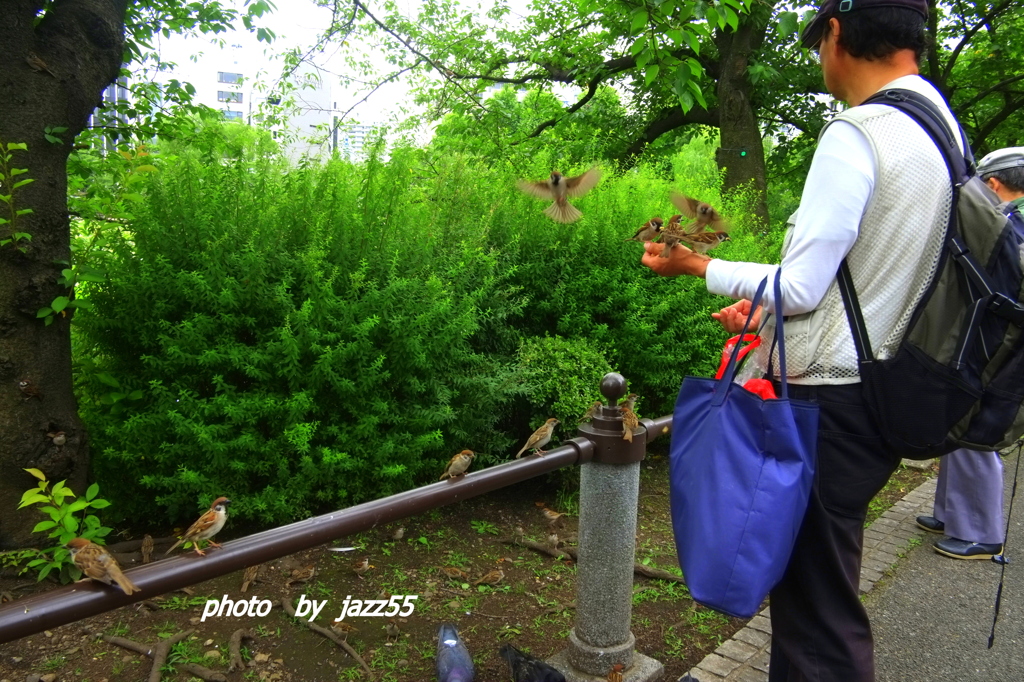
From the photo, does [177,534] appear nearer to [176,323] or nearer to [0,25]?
[176,323]

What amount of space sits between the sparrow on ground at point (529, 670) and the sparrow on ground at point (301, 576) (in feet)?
4.59

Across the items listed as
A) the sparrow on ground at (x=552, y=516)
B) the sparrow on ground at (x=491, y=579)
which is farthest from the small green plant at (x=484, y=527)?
the sparrow on ground at (x=491, y=579)

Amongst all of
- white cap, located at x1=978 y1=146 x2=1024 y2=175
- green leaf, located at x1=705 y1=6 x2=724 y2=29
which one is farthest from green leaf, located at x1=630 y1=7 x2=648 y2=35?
white cap, located at x1=978 y1=146 x2=1024 y2=175

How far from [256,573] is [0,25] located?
3063 mm

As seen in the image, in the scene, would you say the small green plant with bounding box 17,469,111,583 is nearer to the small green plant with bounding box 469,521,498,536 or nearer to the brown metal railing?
the brown metal railing

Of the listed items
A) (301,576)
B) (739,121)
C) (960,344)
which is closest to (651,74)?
(960,344)

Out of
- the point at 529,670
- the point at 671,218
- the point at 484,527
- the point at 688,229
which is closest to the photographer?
the point at 671,218

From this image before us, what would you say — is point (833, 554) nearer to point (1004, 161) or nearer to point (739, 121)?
point (1004, 161)

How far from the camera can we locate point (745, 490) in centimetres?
196

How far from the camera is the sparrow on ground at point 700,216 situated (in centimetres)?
269

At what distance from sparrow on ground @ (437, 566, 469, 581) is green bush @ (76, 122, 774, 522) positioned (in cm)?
57

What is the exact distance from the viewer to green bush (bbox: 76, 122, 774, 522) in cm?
405

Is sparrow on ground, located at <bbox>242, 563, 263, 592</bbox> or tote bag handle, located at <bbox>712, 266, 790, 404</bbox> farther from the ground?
tote bag handle, located at <bbox>712, 266, 790, 404</bbox>

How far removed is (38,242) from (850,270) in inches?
148
